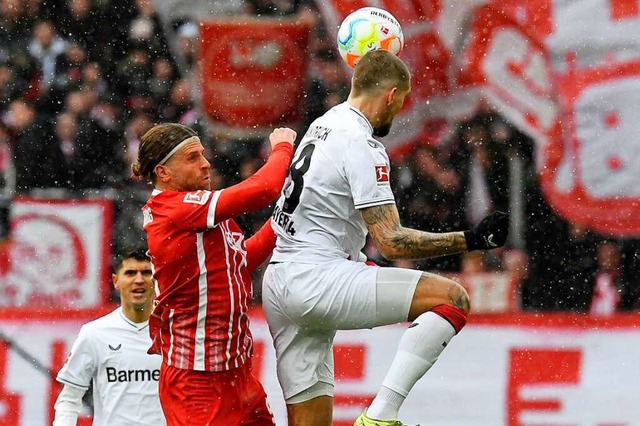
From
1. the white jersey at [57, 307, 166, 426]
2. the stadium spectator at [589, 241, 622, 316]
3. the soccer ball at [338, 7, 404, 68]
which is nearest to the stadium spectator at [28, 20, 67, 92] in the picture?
the white jersey at [57, 307, 166, 426]

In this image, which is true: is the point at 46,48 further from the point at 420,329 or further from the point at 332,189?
the point at 420,329

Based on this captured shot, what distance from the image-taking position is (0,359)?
8.40m

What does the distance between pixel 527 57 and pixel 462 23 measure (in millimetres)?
520

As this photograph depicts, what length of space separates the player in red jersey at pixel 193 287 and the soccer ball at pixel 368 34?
0.71m

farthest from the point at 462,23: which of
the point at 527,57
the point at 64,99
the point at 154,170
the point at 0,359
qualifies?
the point at 154,170

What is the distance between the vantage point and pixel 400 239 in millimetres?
5156

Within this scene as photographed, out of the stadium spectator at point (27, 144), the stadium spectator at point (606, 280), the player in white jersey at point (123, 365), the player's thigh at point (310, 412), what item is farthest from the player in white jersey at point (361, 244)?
the stadium spectator at point (27, 144)

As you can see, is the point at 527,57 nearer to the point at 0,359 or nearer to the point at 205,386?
the point at 0,359

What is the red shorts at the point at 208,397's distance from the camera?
209 inches

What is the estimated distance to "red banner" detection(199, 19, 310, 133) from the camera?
955 centimetres

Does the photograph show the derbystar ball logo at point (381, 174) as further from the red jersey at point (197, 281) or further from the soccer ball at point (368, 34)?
the soccer ball at point (368, 34)

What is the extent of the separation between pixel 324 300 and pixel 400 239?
1.39 ft

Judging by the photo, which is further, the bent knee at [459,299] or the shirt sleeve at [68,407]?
the shirt sleeve at [68,407]

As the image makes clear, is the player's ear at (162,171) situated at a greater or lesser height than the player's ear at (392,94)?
lesser
